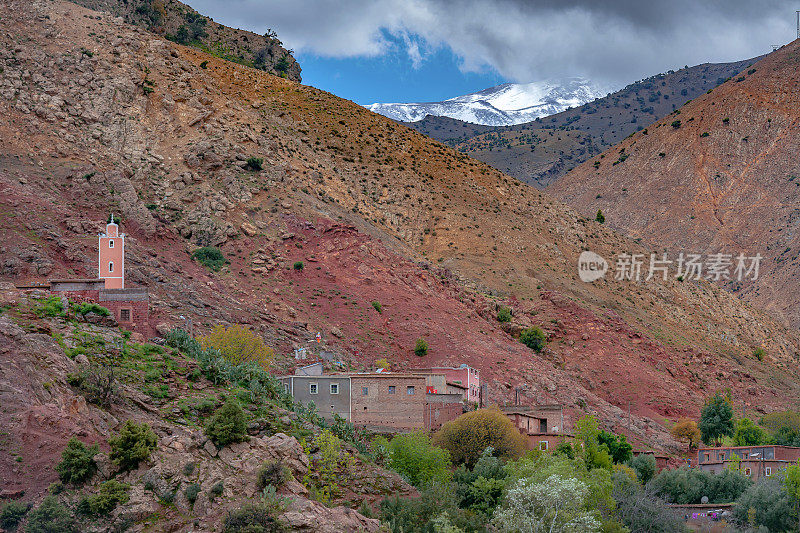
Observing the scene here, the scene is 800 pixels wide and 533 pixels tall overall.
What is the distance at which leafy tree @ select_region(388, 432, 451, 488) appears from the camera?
3409 centimetres

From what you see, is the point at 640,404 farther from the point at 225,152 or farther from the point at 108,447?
the point at 108,447

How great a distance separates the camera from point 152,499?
76.3ft

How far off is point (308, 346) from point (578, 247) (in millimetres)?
35550

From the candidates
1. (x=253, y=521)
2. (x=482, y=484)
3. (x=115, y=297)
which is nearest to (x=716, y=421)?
(x=482, y=484)

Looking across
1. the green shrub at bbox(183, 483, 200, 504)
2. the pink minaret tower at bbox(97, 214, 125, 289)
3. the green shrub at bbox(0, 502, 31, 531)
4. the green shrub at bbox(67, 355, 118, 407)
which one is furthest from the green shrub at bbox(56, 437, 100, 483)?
the pink minaret tower at bbox(97, 214, 125, 289)

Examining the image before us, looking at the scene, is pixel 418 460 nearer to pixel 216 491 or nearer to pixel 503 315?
pixel 216 491

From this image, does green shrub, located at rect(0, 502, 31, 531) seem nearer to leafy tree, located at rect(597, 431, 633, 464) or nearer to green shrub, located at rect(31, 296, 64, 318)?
green shrub, located at rect(31, 296, 64, 318)

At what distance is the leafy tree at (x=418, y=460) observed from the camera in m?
34.1

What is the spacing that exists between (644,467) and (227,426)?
28.2 meters

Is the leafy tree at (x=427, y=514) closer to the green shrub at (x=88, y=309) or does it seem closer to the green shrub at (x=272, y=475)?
the green shrub at (x=272, y=475)

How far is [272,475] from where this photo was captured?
24406mm

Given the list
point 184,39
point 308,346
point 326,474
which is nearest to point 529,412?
point 308,346

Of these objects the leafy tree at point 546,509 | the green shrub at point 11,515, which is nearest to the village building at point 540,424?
the leafy tree at point 546,509

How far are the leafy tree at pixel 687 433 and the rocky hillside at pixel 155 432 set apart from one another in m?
30.7
